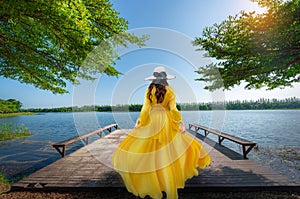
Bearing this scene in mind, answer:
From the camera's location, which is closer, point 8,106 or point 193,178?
point 193,178

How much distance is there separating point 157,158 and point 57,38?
530cm

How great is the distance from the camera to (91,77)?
877 cm

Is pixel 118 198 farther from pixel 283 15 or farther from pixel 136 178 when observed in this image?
pixel 283 15

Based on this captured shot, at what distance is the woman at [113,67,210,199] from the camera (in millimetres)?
2891

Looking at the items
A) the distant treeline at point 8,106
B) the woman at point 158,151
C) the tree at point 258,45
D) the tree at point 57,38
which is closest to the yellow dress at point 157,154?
the woman at point 158,151

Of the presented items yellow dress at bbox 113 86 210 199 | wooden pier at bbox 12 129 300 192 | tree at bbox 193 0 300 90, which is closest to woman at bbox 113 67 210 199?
yellow dress at bbox 113 86 210 199

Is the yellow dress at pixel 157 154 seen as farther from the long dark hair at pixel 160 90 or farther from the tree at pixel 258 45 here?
the tree at pixel 258 45

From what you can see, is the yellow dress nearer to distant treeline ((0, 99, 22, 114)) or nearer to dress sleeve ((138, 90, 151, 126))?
dress sleeve ((138, 90, 151, 126))

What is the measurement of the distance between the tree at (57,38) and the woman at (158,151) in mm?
2983

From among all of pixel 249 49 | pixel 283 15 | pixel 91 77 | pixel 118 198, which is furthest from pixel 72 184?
pixel 283 15

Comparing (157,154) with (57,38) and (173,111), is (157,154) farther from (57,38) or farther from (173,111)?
(57,38)

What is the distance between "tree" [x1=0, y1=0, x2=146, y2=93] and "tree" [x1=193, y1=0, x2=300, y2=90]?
4.06 meters

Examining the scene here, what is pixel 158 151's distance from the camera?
3.09 m

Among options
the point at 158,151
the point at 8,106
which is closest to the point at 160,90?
the point at 158,151
